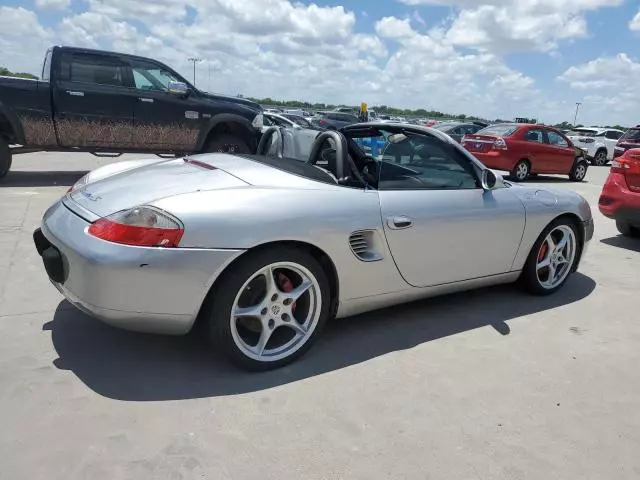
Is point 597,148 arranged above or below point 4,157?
above

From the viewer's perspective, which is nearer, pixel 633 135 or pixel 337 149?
pixel 337 149

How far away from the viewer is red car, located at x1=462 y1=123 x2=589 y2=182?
492 inches

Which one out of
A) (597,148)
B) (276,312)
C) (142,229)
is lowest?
(597,148)

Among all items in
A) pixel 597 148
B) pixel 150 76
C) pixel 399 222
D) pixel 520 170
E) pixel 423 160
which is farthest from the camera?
pixel 597 148

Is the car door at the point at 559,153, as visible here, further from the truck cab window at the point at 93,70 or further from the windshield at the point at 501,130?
the truck cab window at the point at 93,70

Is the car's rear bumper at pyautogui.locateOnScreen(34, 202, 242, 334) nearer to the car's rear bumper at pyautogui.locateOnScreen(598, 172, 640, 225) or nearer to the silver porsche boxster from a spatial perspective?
the silver porsche boxster

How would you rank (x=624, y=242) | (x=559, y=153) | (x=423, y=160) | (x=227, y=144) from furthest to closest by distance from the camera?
(x=559, y=153) < (x=227, y=144) < (x=624, y=242) < (x=423, y=160)

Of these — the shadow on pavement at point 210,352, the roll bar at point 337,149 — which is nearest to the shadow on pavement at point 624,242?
the shadow on pavement at point 210,352

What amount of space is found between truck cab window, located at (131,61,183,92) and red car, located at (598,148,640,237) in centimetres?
690

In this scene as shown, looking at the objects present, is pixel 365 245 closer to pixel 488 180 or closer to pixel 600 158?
pixel 488 180

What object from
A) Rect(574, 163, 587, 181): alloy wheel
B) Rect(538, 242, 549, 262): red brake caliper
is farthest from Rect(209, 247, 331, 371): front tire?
Rect(574, 163, 587, 181): alloy wheel

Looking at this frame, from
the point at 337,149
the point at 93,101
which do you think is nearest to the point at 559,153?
the point at 93,101

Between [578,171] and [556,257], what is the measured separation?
1093 cm

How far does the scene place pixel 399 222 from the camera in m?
3.20
